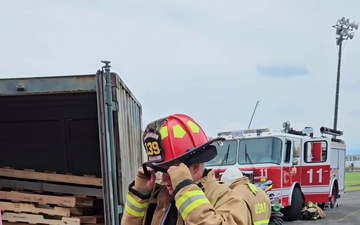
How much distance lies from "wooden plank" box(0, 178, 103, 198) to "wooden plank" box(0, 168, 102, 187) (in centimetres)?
7

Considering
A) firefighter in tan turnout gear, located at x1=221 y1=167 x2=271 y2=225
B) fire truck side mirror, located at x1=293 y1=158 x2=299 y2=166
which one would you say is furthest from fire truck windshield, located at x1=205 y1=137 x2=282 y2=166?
firefighter in tan turnout gear, located at x1=221 y1=167 x2=271 y2=225

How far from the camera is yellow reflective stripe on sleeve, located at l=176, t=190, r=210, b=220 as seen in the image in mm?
1670

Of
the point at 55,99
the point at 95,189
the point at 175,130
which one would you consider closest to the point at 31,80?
the point at 55,99

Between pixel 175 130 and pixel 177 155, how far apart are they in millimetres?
107

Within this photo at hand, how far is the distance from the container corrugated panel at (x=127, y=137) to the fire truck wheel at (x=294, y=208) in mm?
7247

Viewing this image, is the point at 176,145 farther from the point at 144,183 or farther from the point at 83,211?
the point at 83,211

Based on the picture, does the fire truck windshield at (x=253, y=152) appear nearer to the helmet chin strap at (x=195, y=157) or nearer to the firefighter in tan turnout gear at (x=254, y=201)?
the firefighter in tan turnout gear at (x=254, y=201)

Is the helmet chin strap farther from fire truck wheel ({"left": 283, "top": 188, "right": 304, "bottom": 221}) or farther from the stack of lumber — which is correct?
fire truck wheel ({"left": 283, "top": 188, "right": 304, "bottom": 221})

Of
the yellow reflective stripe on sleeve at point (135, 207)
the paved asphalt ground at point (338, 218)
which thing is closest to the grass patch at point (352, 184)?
the paved asphalt ground at point (338, 218)

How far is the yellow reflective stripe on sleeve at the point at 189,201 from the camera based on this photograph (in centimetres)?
167

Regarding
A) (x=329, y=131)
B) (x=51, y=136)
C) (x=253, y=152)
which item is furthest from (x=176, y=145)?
(x=329, y=131)

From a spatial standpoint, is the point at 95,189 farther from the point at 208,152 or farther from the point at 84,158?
the point at 208,152

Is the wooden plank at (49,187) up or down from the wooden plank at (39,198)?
up

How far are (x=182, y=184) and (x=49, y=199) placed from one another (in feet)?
12.2
